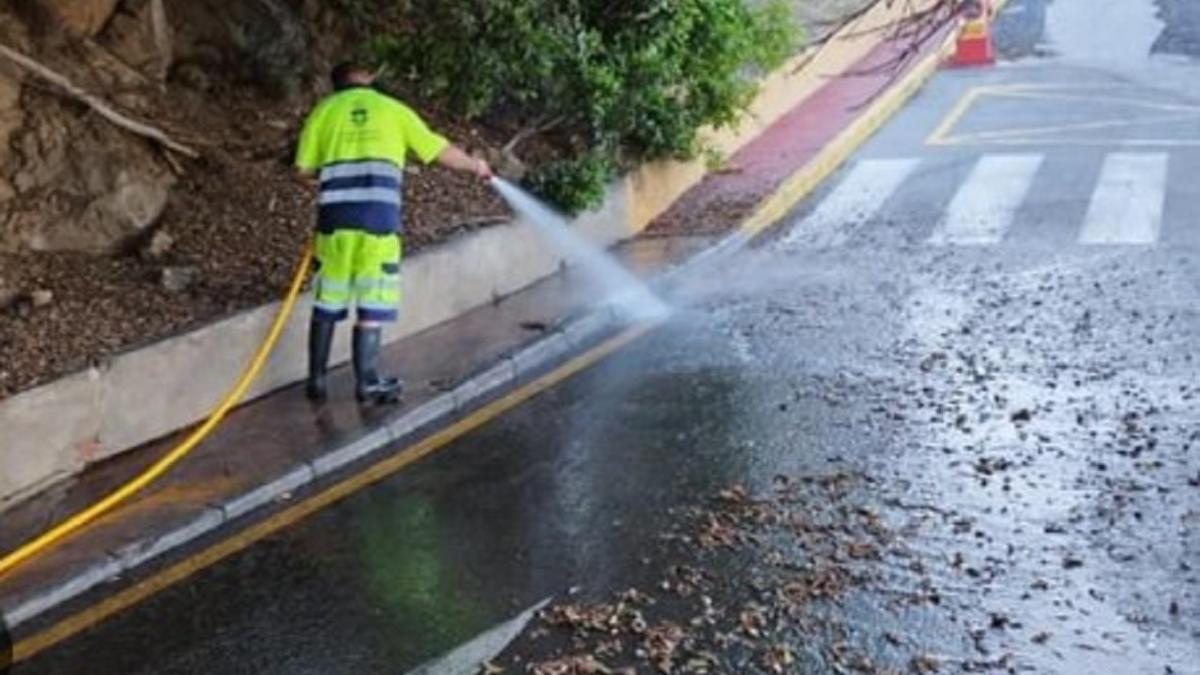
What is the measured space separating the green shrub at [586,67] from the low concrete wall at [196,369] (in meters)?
0.72

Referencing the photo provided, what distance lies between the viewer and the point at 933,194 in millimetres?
14719

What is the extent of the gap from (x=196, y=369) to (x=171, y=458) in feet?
2.80

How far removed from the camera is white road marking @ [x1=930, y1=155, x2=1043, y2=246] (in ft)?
42.5

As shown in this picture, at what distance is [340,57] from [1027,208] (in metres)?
6.14

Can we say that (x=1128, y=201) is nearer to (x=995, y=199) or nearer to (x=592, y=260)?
(x=995, y=199)

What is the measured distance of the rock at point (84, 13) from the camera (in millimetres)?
10539

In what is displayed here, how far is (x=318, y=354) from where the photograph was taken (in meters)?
8.70

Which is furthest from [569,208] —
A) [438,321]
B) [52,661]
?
[52,661]

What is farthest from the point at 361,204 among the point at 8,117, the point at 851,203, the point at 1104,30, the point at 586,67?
the point at 1104,30

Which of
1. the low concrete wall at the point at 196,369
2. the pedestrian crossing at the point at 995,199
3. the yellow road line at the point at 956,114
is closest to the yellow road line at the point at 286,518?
the low concrete wall at the point at 196,369

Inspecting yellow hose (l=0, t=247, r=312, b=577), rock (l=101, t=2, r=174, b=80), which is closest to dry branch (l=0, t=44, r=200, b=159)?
rock (l=101, t=2, r=174, b=80)

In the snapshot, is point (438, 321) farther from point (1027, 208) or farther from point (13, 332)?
point (1027, 208)

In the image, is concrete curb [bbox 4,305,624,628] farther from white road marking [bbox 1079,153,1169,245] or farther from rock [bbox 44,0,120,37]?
white road marking [bbox 1079,153,1169,245]

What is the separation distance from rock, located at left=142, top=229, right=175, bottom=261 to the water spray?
2193mm
